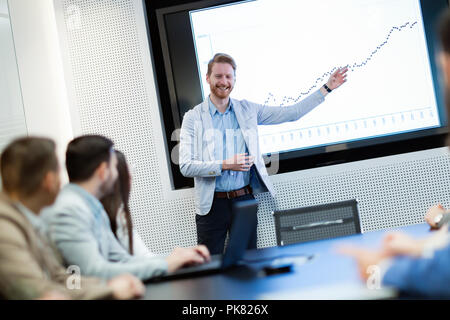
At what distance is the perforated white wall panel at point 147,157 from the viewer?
4.20 meters

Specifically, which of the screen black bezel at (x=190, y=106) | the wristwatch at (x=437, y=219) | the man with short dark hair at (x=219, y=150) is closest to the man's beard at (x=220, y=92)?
the man with short dark hair at (x=219, y=150)

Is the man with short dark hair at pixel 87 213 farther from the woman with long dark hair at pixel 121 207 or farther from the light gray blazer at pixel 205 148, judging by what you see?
the light gray blazer at pixel 205 148

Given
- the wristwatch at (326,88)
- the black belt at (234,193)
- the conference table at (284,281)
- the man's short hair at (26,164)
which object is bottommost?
the conference table at (284,281)

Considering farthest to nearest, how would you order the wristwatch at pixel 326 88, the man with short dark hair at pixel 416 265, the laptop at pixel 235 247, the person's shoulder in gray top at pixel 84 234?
1. the wristwatch at pixel 326 88
2. the laptop at pixel 235 247
3. the person's shoulder in gray top at pixel 84 234
4. the man with short dark hair at pixel 416 265

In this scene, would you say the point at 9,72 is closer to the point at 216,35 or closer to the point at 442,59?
the point at 216,35

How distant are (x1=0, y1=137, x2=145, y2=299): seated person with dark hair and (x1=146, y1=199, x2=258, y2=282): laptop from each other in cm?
56

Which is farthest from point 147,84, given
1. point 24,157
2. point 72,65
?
point 24,157

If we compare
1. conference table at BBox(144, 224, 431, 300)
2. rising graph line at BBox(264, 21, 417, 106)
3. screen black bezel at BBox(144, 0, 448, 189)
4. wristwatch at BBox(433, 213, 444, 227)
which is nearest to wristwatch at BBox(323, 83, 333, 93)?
rising graph line at BBox(264, 21, 417, 106)

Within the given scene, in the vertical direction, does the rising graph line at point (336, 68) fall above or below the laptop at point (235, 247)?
above

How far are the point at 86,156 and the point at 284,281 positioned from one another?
0.63m

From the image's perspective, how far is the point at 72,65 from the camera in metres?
4.44

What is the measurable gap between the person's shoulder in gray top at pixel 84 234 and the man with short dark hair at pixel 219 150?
2.24 m

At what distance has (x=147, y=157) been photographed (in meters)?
4.37

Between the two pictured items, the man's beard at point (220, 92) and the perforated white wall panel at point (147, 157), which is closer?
the man's beard at point (220, 92)
